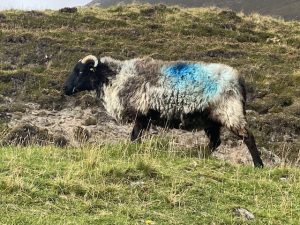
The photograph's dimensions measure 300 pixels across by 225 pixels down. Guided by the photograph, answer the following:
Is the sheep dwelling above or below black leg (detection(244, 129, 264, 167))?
above

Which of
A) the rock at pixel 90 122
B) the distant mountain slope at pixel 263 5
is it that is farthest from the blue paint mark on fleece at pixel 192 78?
the distant mountain slope at pixel 263 5

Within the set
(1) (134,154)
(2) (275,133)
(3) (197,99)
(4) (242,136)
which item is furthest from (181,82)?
(2) (275,133)

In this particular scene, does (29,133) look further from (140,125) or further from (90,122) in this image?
(140,125)

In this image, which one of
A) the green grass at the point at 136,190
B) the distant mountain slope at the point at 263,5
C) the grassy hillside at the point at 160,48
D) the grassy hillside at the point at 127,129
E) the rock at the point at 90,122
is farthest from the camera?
the distant mountain slope at the point at 263,5

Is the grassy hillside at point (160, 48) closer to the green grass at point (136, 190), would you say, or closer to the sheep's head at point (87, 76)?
the sheep's head at point (87, 76)

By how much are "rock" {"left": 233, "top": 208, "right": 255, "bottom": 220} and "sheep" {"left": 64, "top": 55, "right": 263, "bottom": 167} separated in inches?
137

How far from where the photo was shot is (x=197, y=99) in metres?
11.3

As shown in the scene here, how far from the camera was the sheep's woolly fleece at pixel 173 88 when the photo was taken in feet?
36.4

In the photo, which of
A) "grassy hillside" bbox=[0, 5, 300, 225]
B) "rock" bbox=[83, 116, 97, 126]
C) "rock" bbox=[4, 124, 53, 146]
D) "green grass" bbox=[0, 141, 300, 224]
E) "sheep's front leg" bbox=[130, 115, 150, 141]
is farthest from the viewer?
"rock" bbox=[83, 116, 97, 126]

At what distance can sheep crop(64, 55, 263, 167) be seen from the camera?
11.0 metres

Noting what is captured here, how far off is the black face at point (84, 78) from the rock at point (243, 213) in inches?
279

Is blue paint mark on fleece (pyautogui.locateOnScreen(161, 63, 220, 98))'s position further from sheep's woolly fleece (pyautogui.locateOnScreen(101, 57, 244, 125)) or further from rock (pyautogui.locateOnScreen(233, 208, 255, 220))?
rock (pyautogui.locateOnScreen(233, 208, 255, 220))

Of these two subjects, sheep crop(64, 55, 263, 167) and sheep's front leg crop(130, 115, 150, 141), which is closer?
sheep crop(64, 55, 263, 167)

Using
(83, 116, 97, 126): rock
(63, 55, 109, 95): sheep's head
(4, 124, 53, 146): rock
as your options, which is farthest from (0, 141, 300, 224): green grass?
(83, 116, 97, 126): rock
